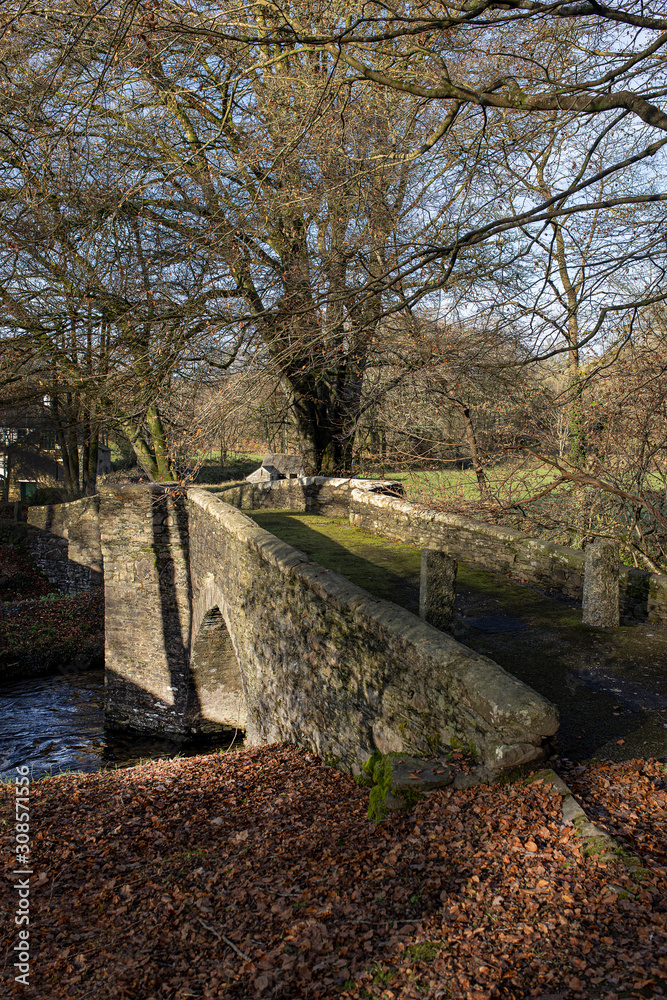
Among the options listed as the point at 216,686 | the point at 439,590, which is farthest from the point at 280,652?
the point at 216,686

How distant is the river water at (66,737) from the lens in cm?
1111

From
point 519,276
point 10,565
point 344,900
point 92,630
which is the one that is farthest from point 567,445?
point 10,565

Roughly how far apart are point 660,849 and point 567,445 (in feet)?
30.6

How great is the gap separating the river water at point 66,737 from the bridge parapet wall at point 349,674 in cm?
436

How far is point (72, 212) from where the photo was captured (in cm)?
1002

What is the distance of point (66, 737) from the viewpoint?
480 inches

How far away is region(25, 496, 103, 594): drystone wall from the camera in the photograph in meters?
20.3

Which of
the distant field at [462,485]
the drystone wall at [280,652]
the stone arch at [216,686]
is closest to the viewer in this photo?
the drystone wall at [280,652]

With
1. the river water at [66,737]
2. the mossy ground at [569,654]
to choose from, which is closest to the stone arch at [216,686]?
the river water at [66,737]

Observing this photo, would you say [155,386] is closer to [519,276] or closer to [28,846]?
[28,846]

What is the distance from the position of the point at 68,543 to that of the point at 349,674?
17.9 m

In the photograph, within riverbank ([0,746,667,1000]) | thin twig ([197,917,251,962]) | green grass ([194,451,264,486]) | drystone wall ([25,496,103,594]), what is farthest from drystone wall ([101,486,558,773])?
green grass ([194,451,264,486])

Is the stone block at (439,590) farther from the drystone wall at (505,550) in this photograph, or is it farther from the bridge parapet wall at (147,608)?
the bridge parapet wall at (147,608)

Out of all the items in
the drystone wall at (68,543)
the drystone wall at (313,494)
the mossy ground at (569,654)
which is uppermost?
the drystone wall at (313,494)
